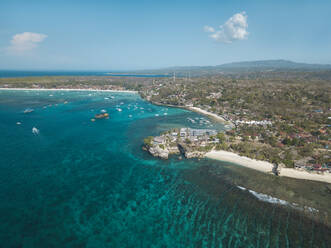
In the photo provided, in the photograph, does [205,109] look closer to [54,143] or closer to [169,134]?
[169,134]

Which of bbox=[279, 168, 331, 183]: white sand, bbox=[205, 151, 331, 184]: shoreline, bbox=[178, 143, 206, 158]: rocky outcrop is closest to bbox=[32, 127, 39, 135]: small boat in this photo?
bbox=[178, 143, 206, 158]: rocky outcrop

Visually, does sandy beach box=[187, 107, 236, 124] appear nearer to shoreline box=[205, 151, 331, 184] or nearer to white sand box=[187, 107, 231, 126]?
white sand box=[187, 107, 231, 126]

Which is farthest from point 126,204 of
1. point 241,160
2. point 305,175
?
point 305,175


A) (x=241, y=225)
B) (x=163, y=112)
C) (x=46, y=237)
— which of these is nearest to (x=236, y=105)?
(x=163, y=112)

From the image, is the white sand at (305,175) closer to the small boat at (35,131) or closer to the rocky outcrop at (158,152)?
the rocky outcrop at (158,152)

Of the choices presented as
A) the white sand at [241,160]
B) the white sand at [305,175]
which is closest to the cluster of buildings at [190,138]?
the white sand at [241,160]

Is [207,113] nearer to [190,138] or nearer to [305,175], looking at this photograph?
[190,138]
